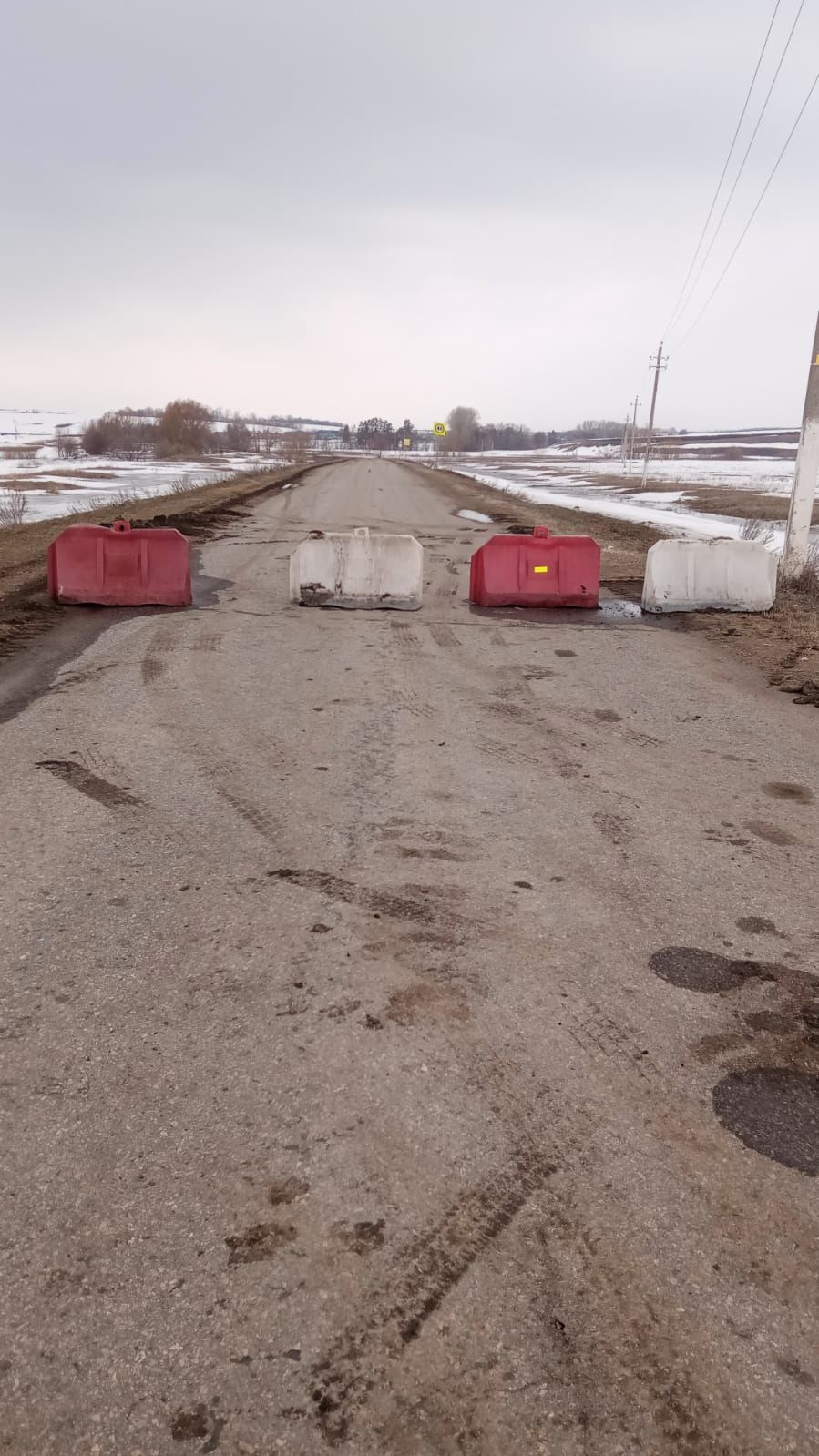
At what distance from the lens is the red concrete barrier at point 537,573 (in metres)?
9.84

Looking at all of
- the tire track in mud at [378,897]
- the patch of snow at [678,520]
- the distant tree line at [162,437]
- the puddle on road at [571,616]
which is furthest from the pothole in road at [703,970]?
the distant tree line at [162,437]

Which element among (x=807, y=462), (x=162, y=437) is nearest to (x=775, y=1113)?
(x=807, y=462)

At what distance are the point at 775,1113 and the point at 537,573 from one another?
799 centimetres

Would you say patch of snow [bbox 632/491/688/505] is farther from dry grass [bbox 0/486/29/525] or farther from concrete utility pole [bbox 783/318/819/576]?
concrete utility pole [bbox 783/318/819/576]

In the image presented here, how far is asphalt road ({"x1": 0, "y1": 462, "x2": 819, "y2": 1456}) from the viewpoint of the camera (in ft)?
5.90

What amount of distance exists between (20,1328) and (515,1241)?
3.69 feet

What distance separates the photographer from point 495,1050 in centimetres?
276

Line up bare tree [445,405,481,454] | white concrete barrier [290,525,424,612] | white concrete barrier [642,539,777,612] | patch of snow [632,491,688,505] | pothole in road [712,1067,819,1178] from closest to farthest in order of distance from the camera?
pothole in road [712,1067,819,1178], white concrete barrier [290,525,424,612], white concrete barrier [642,539,777,612], patch of snow [632,491,688,505], bare tree [445,405,481,454]

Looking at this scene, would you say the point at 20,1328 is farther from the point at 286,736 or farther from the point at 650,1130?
the point at 286,736

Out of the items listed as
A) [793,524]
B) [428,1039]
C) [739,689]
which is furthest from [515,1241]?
[793,524]

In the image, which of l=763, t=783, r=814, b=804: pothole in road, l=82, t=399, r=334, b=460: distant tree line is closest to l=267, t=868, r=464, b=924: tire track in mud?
l=763, t=783, r=814, b=804: pothole in road

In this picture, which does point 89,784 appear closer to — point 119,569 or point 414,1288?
point 414,1288

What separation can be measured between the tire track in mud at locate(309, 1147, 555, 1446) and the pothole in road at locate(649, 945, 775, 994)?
1036 millimetres

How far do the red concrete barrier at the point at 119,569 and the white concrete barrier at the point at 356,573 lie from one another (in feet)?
4.19
